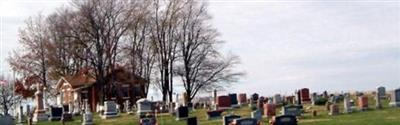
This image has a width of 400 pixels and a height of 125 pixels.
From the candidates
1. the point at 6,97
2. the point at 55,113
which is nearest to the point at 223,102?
the point at 55,113

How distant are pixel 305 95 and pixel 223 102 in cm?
638

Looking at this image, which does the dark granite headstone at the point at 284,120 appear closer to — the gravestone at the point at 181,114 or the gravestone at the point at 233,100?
the gravestone at the point at 181,114

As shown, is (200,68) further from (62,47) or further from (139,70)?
(62,47)

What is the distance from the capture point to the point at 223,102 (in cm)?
4016

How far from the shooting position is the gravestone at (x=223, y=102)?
39978mm

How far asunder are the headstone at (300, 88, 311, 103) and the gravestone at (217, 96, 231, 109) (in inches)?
Result: 209

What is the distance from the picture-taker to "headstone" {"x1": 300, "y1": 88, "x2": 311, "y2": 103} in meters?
43.7

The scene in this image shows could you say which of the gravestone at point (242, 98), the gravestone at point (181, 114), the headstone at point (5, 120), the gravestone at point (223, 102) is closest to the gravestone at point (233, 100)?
the gravestone at point (223, 102)

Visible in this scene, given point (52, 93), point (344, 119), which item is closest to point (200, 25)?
point (52, 93)

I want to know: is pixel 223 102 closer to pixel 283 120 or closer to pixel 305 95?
pixel 305 95

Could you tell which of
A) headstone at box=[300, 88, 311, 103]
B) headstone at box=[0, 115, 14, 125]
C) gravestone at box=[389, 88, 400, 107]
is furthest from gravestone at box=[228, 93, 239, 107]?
headstone at box=[0, 115, 14, 125]

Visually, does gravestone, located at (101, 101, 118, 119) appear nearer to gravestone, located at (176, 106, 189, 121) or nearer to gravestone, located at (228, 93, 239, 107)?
gravestone, located at (176, 106, 189, 121)

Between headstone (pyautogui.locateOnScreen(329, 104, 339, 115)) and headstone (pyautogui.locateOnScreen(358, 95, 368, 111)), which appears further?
headstone (pyautogui.locateOnScreen(358, 95, 368, 111))

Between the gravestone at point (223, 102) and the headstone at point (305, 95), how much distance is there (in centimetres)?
532
